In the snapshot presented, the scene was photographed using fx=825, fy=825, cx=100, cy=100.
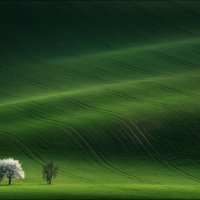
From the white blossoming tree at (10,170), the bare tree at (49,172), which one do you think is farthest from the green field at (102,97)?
the white blossoming tree at (10,170)

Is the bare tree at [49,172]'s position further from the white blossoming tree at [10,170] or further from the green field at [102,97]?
the white blossoming tree at [10,170]

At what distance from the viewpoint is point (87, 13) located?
329ft

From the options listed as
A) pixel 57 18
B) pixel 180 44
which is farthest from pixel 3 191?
pixel 57 18

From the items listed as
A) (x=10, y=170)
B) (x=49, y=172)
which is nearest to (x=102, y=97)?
(x=49, y=172)

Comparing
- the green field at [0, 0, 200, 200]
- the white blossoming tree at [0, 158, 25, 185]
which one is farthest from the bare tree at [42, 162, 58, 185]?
the white blossoming tree at [0, 158, 25, 185]

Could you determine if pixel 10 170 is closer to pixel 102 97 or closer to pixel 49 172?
pixel 49 172

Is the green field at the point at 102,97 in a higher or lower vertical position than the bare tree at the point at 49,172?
higher

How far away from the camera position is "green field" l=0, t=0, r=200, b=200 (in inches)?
2207

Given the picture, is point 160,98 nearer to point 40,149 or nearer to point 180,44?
point 40,149

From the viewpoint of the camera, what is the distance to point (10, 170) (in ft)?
169

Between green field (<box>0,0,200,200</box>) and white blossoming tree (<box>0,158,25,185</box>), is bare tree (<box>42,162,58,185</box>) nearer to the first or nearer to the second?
green field (<box>0,0,200,200</box>)

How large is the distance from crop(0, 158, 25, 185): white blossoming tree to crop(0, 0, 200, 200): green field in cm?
111

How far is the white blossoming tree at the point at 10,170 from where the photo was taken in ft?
169

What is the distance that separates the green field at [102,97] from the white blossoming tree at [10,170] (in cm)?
111
